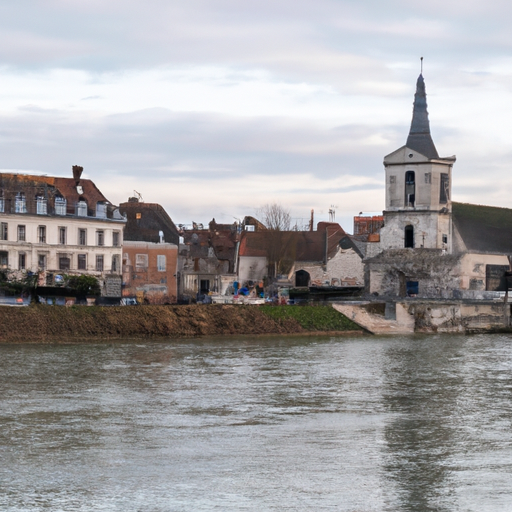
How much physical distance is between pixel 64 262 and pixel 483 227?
112 ft

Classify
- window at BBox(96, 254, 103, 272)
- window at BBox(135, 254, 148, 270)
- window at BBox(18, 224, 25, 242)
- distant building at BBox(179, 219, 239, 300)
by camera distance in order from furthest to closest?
distant building at BBox(179, 219, 239, 300) < window at BBox(135, 254, 148, 270) < window at BBox(96, 254, 103, 272) < window at BBox(18, 224, 25, 242)

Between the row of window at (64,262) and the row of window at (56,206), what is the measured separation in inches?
117

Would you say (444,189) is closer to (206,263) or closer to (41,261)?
(206,263)

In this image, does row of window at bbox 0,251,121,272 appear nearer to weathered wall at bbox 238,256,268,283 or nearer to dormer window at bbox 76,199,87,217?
dormer window at bbox 76,199,87,217

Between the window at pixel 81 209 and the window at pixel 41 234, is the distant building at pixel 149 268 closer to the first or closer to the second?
the window at pixel 81 209

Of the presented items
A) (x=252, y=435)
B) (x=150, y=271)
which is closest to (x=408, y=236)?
(x=150, y=271)

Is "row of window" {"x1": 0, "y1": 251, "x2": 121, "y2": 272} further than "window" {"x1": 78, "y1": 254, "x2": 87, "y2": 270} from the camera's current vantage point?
No

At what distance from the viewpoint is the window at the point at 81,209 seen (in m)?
75.1

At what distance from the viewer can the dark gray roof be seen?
8275cm

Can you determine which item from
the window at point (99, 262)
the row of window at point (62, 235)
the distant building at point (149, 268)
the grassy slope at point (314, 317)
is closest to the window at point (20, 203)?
the row of window at point (62, 235)

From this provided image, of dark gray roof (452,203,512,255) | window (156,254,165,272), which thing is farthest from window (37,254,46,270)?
dark gray roof (452,203,512,255)

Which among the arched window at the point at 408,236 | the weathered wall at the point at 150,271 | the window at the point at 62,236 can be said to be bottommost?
the weathered wall at the point at 150,271

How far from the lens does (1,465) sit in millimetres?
22375

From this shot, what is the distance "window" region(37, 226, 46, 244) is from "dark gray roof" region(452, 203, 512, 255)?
3202 cm
